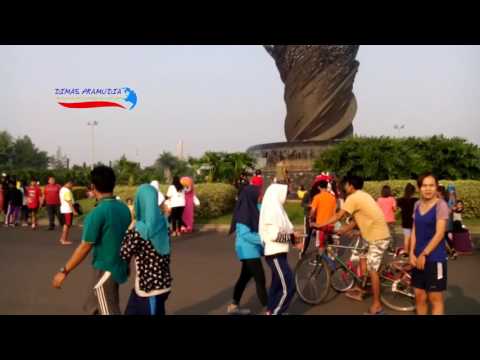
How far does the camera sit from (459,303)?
17.7ft

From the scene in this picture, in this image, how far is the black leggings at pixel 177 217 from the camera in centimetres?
1177

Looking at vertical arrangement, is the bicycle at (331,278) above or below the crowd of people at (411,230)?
below

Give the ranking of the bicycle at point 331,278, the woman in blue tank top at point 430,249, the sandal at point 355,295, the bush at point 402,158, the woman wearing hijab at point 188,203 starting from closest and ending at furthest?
1. the woman in blue tank top at point 430,249
2. the bicycle at point 331,278
3. the sandal at point 355,295
4. the woman wearing hijab at point 188,203
5. the bush at point 402,158

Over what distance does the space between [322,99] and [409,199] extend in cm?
1792

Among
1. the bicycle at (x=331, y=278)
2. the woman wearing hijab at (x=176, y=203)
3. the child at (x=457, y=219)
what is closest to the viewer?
the bicycle at (x=331, y=278)

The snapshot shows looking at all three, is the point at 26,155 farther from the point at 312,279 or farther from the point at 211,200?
the point at 312,279

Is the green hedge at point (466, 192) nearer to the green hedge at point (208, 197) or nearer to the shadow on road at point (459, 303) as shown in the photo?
the green hedge at point (208, 197)

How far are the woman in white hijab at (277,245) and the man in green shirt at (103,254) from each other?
1.70 metres

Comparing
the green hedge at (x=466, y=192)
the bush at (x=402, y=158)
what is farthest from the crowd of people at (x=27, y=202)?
the bush at (x=402, y=158)

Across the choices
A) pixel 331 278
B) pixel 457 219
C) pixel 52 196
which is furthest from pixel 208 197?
pixel 331 278

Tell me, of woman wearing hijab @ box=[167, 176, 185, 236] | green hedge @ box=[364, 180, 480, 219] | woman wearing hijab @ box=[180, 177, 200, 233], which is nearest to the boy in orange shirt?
woman wearing hijab @ box=[167, 176, 185, 236]
